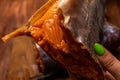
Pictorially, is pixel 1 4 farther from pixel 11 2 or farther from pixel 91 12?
pixel 91 12

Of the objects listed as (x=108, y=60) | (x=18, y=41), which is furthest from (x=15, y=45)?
(x=108, y=60)

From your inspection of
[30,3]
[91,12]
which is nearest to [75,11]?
[91,12]

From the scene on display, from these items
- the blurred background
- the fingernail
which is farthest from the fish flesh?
the blurred background

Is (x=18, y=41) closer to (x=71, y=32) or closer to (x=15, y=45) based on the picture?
(x=15, y=45)

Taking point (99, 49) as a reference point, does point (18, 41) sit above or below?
above

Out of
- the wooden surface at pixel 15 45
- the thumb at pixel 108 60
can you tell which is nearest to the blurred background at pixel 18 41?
the wooden surface at pixel 15 45

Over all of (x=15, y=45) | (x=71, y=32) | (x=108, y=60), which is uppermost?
(x=15, y=45)
